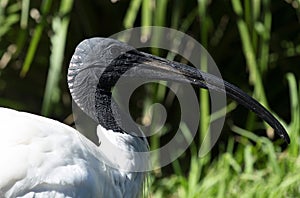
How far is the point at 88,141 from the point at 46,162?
0.25m

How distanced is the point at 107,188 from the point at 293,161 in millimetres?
1005

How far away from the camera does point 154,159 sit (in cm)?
429

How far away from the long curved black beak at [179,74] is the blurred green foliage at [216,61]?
0.60 m

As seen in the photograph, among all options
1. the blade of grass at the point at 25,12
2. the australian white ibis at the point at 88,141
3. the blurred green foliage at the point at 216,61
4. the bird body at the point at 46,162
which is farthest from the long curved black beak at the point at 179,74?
the blade of grass at the point at 25,12

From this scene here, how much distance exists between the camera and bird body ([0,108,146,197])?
271 centimetres

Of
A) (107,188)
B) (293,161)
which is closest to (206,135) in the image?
(293,161)

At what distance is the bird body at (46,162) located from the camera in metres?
2.71

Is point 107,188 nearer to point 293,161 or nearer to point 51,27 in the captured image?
point 293,161

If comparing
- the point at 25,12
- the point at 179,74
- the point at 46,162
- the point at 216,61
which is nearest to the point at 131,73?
the point at 179,74

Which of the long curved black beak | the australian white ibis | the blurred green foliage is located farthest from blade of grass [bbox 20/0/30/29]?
the long curved black beak

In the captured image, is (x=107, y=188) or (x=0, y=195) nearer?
(x=0, y=195)

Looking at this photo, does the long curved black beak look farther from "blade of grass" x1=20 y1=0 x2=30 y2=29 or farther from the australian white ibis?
"blade of grass" x1=20 y1=0 x2=30 y2=29

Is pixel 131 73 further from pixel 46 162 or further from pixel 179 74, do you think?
pixel 46 162

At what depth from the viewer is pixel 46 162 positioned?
276 cm
